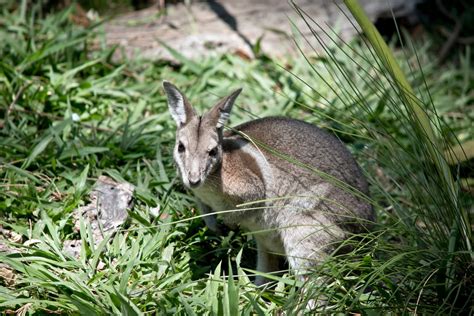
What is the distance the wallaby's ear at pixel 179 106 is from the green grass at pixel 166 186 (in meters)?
0.32

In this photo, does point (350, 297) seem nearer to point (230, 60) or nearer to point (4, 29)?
point (230, 60)

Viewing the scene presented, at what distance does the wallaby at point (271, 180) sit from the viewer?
4.46 metres

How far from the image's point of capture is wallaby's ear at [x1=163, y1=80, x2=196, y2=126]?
4.60m

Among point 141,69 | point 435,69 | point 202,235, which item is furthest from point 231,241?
point 435,69

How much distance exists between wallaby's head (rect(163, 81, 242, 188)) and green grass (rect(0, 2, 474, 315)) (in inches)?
6.7

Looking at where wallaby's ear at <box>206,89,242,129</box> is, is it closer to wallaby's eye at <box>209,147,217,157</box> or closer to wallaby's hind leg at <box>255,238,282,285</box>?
wallaby's eye at <box>209,147,217,157</box>

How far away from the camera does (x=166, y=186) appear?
17.0 ft

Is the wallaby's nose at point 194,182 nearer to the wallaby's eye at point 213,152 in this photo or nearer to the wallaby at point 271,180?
the wallaby at point 271,180

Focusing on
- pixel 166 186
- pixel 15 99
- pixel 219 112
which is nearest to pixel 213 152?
pixel 219 112

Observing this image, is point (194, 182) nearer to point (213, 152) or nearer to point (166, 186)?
point (213, 152)

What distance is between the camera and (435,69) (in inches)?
307

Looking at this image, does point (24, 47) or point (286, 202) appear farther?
point (24, 47)

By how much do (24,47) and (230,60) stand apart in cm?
187

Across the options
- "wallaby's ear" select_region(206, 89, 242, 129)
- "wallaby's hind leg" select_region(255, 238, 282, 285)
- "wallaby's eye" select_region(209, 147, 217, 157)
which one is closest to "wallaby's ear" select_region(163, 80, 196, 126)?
"wallaby's ear" select_region(206, 89, 242, 129)
